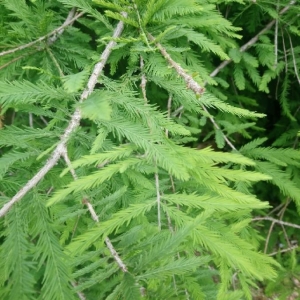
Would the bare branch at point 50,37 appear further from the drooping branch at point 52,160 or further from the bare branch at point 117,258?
the bare branch at point 117,258

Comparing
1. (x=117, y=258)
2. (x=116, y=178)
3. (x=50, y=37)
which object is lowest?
(x=116, y=178)

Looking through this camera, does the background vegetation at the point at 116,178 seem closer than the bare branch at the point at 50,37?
Yes

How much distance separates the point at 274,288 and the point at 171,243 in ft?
10.2

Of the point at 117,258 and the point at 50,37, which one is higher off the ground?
the point at 50,37

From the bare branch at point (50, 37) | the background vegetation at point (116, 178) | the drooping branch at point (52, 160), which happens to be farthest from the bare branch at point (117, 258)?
the bare branch at point (50, 37)

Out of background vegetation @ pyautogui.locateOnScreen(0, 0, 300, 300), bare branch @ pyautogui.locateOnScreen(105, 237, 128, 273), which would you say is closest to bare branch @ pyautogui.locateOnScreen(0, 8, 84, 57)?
background vegetation @ pyautogui.locateOnScreen(0, 0, 300, 300)

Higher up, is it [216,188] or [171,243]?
[216,188]

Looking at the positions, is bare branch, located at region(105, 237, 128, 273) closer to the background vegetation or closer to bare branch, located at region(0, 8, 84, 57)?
the background vegetation

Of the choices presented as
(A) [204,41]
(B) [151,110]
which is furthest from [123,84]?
(A) [204,41]

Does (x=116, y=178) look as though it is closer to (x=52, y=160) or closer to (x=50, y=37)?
(x=52, y=160)

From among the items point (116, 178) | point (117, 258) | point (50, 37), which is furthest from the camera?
point (50, 37)

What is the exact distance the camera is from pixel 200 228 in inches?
50.8

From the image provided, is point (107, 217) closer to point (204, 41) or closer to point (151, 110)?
point (151, 110)

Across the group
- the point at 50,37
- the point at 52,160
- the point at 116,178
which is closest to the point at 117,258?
the point at 52,160
